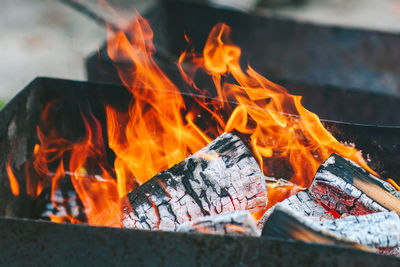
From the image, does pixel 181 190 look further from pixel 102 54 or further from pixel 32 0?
pixel 32 0

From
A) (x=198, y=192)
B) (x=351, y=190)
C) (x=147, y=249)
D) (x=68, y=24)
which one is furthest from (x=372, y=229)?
(x=68, y=24)

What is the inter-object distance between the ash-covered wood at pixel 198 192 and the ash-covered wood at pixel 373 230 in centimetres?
36

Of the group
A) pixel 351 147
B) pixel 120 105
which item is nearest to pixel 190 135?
pixel 120 105

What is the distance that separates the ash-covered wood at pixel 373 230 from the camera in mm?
1503

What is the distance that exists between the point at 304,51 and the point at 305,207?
2107mm

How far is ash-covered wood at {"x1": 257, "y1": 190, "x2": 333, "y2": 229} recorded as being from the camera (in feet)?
5.92

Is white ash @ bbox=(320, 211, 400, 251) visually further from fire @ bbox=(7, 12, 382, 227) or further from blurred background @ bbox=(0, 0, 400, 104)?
blurred background @ bbox=(0, 0, 400, 104)

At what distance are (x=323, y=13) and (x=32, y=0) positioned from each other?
4.09m

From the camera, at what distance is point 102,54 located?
2891 millimetres

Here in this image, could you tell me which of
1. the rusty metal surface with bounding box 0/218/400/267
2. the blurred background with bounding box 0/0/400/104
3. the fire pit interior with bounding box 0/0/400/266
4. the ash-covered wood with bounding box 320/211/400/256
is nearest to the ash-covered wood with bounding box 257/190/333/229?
the fire pit interior with bounding box 0/0/400/266

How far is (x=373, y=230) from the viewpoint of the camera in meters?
1.53

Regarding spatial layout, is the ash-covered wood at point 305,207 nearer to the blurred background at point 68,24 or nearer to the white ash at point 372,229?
the white ash at point 372,229

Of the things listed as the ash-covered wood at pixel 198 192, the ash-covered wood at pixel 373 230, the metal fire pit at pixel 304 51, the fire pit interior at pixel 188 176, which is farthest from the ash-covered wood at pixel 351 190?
the metal fire pit at pixel 304 51

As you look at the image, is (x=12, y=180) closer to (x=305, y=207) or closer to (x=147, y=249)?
(x=147, y=249)
